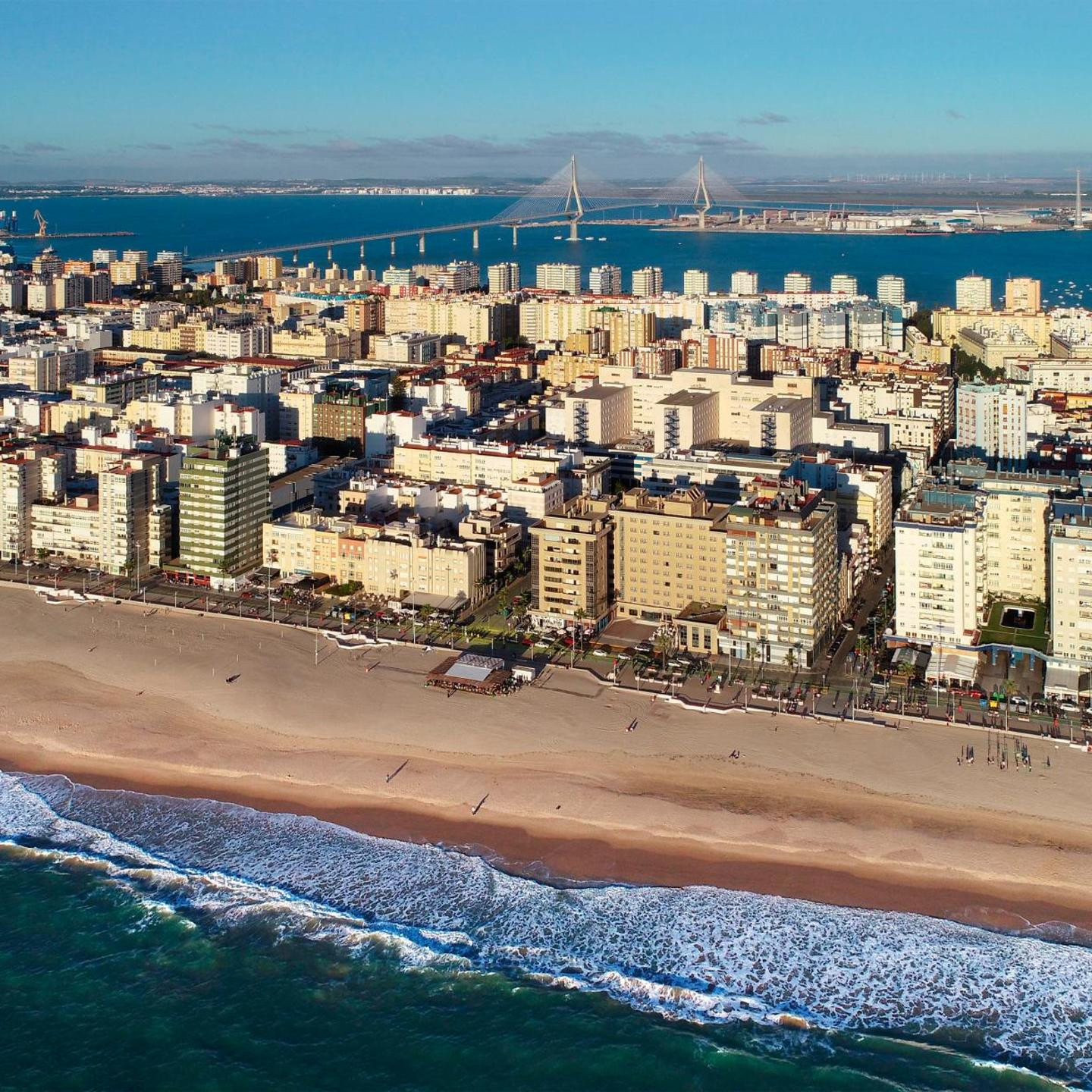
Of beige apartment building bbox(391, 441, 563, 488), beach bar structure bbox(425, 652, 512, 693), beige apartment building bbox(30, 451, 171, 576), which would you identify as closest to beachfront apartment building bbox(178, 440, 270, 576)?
beige apartment building bbox(30, 451, 171, 576)

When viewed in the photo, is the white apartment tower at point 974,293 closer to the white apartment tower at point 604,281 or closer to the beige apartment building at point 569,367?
the white apartment tower at point 604,281

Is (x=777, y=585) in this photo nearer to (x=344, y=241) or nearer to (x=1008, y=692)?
(x=1008, y=692)

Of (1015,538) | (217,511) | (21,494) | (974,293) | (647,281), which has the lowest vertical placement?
(1015,538)

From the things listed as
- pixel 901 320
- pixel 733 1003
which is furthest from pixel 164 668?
pixel 901 320

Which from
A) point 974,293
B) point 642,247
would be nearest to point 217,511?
point 974,293

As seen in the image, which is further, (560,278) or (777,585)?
(560,278)

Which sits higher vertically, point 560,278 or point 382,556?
point 560,278

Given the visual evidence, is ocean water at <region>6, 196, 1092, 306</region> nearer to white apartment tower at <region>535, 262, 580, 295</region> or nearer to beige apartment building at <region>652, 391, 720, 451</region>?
white apartment tower at <region>535, 262, 580, 295</region>
